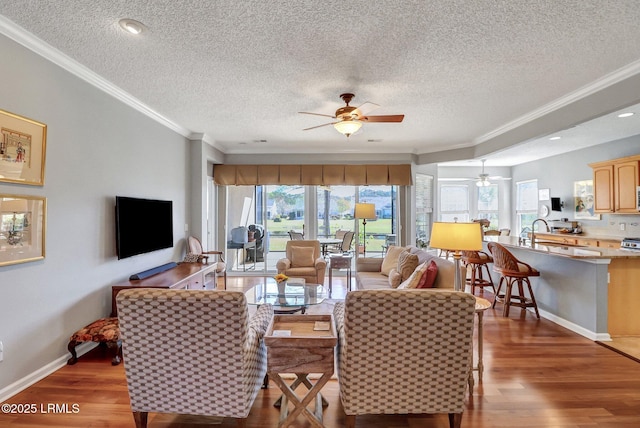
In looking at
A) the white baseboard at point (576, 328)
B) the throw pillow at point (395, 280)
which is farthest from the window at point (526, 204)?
the throw pillow at point (395, 280)

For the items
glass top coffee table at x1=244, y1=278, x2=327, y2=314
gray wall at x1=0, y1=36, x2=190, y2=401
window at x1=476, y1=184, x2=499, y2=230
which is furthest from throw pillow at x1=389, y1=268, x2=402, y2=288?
window at x1=476, y1=184, x2=499, y2=230

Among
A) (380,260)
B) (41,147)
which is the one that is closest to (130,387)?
(41,147)

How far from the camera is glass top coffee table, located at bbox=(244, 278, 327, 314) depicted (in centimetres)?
317

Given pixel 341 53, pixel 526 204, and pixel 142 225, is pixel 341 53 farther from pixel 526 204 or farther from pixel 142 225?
pixel 526 204

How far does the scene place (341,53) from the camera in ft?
8.61

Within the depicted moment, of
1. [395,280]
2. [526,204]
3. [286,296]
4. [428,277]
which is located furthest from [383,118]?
[526,204]

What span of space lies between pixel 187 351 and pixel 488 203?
9.28 meters

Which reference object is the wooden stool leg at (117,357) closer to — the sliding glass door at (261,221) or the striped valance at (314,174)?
the sliding glass door at (261,221)

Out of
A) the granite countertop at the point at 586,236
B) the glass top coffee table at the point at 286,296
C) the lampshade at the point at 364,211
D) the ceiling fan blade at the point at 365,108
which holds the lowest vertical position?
the glass top coffee table at the point at 286,296

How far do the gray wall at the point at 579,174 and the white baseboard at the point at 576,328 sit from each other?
3021mm

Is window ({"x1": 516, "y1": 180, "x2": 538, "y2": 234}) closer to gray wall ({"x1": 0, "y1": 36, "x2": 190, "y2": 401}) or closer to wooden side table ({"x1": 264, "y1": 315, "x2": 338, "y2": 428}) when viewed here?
wooden side table ({"x1": 264, "y1": 315, "x2": 338, "y2": 428})

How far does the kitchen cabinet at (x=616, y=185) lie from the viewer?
5.21m

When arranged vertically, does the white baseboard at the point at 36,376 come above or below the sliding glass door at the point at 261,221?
below

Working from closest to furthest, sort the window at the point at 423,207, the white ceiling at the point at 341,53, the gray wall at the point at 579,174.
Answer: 1. the white ceiling at the point at 341,53
2. the gray wall at the point at 579,174
3. the window at the point at 423,207
